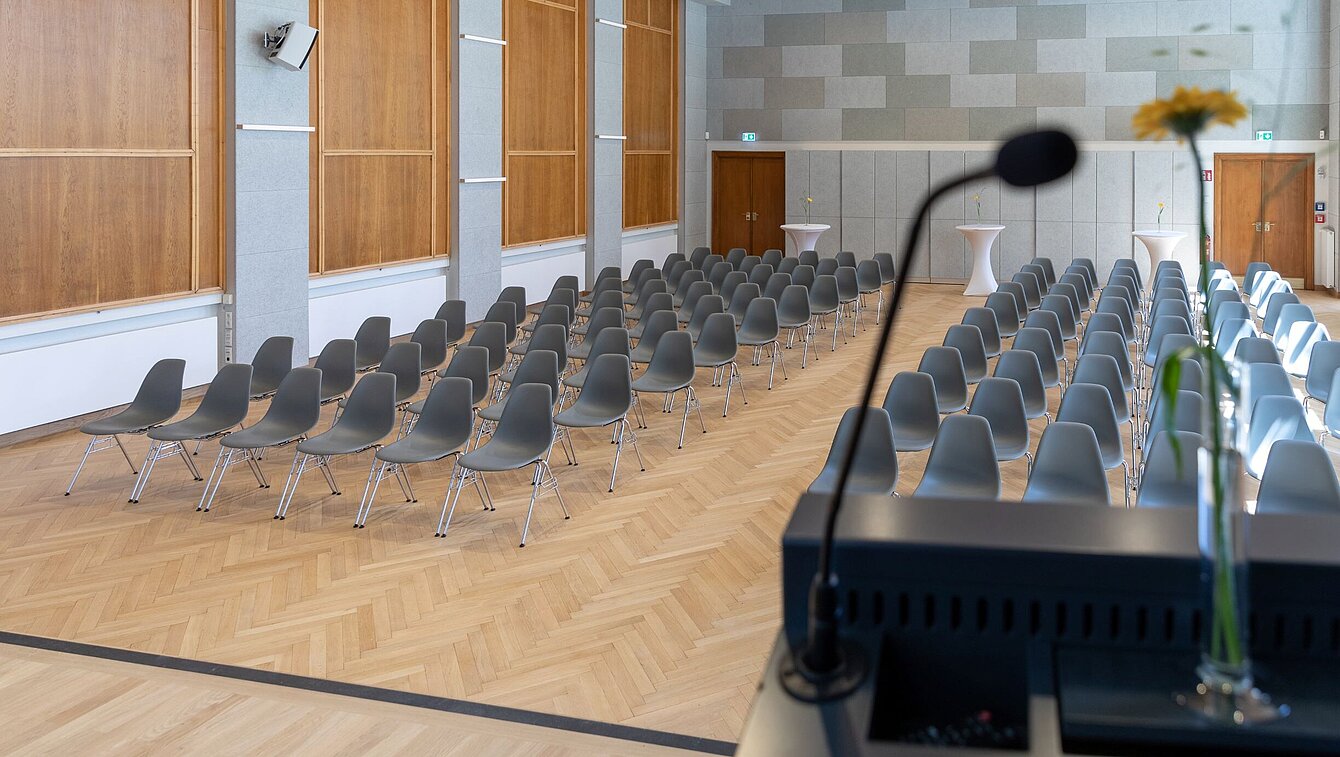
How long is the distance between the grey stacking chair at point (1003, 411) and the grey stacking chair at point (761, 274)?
704cm

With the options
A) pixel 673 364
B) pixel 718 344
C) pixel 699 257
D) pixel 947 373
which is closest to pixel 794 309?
pixel 718 344

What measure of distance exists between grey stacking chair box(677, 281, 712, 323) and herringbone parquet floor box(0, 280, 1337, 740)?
3673 millimetres

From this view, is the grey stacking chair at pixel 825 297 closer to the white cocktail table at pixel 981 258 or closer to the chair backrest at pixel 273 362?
the white cocktail table at pixel 981 258

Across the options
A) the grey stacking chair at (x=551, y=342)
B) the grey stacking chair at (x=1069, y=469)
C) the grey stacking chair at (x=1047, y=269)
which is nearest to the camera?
the grey stacking chair at (x=1069, y=469)

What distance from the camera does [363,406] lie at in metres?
7.08

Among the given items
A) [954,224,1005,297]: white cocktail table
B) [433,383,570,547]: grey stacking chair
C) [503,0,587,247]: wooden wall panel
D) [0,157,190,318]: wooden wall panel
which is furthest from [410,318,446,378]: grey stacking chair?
[954,224,1005,297]: white cocktail table

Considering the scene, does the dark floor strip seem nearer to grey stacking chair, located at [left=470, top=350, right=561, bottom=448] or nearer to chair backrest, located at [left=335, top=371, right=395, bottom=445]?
chair backrest, located at [left=335, top=371, right=395, bottom=445]

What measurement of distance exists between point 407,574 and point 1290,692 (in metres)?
4.68

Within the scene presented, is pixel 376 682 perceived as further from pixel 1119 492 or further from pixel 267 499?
pixel 1119 492

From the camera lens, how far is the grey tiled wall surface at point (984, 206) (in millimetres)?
18000

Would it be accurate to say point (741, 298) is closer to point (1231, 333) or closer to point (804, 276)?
point (804, 276)

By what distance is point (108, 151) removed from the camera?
8.81 m

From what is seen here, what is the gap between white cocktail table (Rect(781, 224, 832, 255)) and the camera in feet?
59.2

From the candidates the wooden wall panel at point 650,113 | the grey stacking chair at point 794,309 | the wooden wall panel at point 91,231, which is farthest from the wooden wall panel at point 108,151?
the wooden wall panel at point 650,113
